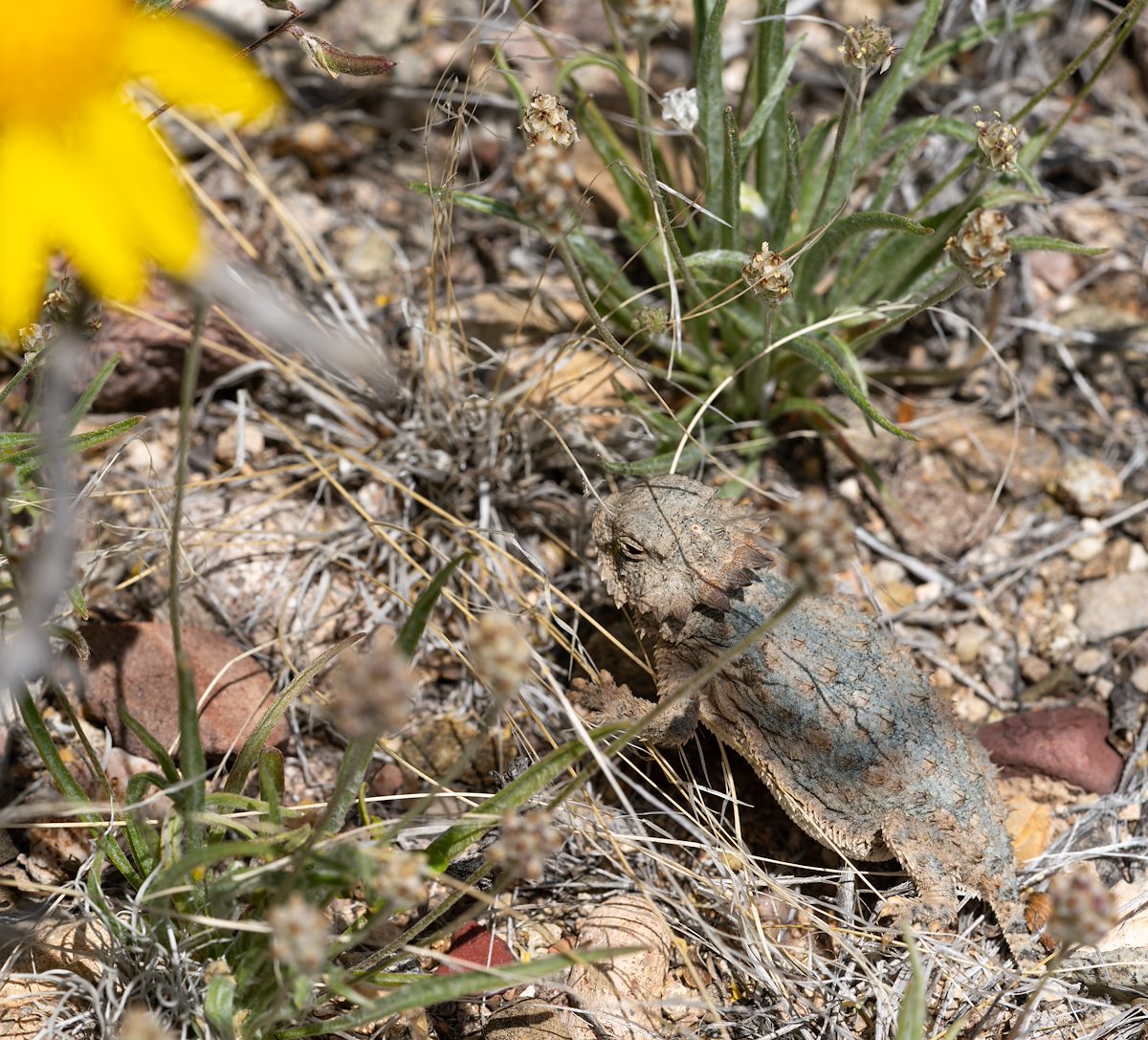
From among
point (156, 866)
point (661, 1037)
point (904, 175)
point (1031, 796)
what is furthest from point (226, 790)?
point (904, 175)

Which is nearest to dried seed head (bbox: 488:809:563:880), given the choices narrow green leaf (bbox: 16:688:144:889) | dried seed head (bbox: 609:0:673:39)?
narrow green leaf (bbox: 16:688:144:889)

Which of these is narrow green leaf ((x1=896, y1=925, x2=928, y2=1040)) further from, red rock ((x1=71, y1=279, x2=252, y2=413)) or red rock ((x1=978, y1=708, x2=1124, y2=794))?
red rock ((x1=71, y1=279, x2=252, y2=413))

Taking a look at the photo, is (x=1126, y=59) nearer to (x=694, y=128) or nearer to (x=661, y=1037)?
(x=694, y=128)

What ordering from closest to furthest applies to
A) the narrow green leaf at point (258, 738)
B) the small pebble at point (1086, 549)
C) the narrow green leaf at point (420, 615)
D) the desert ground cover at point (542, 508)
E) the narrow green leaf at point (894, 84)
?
the narrow green leaf at point (420, 615), the desert ground cover at point (542, 508), the narrow green leaf at point (258, 738), the narrow green leaf at point (894, 84), the small pebble at point (1086, 549)

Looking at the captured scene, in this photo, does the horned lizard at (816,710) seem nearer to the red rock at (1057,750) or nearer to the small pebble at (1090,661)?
the red rock at (1057,750)

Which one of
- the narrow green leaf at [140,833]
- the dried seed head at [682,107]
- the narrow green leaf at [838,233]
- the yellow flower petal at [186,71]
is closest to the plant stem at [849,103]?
the narrow green leaf at [838,233]

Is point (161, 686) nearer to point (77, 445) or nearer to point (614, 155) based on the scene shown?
point (77, 445)
